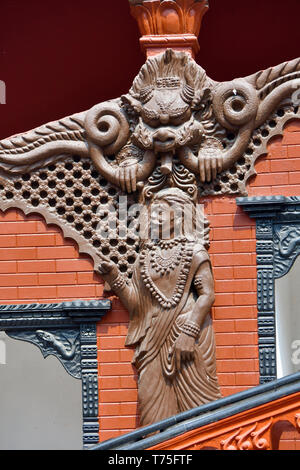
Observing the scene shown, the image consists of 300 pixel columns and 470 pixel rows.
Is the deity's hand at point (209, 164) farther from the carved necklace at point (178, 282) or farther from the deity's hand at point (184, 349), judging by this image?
the deity's hand at point (184, 349)

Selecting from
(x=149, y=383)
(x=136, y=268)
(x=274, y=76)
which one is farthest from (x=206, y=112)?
(x=149, y=383)

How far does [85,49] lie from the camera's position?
39.8ft

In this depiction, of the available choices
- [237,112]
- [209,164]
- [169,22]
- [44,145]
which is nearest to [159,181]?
[209,164]

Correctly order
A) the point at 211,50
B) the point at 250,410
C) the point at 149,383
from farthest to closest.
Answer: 1. the point at 211,50
2. the point at 149,383
3. the point at 250,410

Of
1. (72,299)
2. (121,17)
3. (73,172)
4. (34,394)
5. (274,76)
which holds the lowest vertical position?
(34,394)

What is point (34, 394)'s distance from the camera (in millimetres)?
10680

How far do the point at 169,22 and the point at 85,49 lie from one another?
154cm

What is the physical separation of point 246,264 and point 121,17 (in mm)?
2817

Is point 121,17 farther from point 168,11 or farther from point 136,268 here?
point 136,268

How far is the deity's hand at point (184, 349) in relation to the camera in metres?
10.3

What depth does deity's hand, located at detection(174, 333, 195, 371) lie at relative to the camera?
33.8ft

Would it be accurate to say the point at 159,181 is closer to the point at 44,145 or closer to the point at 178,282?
the point at 178,282

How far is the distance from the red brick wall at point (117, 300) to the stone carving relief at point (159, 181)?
110 millimetres

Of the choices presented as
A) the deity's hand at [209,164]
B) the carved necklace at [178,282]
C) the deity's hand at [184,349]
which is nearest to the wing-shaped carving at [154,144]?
the deity's hand at [209,164]
